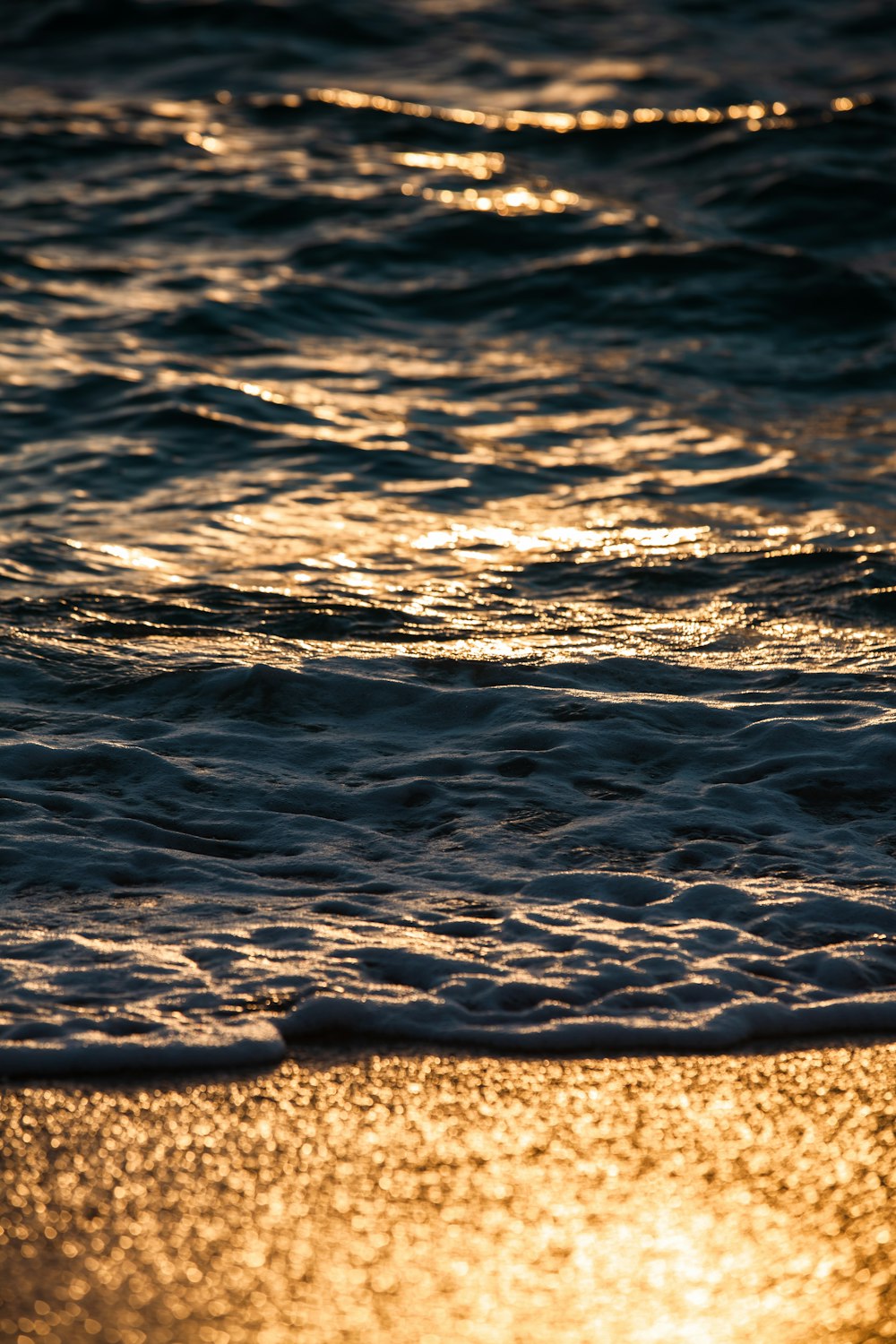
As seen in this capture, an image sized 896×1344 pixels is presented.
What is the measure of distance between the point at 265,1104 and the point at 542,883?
3.28 ft

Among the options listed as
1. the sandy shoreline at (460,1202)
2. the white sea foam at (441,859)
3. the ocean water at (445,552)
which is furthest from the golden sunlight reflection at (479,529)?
the sandy shoreline at (460,1202)

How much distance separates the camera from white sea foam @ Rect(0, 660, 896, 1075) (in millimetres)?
2756

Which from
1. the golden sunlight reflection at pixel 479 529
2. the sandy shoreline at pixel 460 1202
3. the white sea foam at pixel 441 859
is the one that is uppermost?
the golden sunlight reflection at pixel 479 529

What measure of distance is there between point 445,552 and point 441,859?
8.26ft

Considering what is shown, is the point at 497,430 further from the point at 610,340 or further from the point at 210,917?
the point at 210,917

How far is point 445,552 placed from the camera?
575 centimetres

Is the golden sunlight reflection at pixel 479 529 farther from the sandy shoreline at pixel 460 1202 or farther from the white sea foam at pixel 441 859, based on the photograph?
the sandy shoreline at pixel 460 1202

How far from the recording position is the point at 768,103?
1234 centimetres

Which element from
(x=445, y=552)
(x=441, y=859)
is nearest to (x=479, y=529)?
(x=445, y=552)

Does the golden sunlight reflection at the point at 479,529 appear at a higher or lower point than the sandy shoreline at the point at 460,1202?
higher

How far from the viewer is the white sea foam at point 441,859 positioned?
9.04 feet

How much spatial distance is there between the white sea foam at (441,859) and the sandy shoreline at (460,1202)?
15 cm

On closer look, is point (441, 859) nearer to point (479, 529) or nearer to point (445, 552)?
point (445, 552)

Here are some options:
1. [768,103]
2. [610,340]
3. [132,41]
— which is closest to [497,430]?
[610,340]
